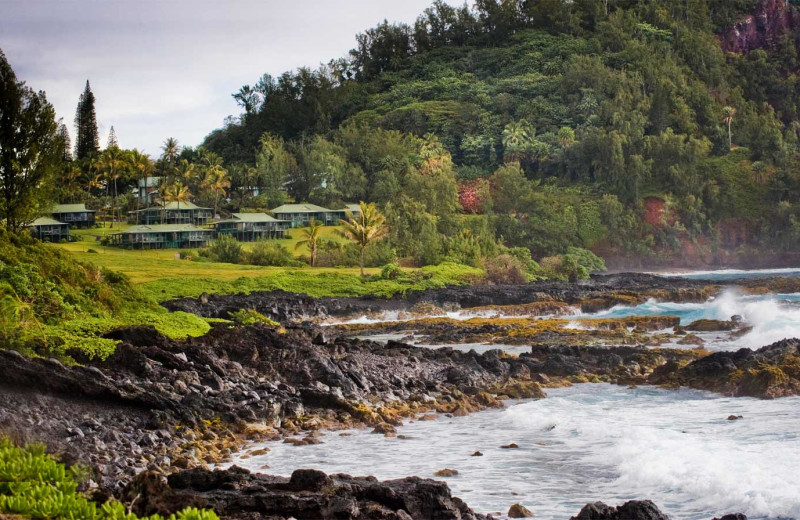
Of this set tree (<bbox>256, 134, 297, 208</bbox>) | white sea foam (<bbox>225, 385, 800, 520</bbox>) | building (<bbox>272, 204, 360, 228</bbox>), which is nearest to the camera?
white sea foam (<bbox>225, 385, 800, 520</bbox>)

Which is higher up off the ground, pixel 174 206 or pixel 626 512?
pixel 174 206

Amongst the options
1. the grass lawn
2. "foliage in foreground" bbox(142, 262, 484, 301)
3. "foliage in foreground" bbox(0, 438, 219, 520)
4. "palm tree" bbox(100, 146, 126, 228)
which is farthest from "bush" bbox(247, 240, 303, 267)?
"foliage in foreground" bbox(0, 438, 219, 520)

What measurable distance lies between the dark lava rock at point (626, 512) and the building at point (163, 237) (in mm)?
69594

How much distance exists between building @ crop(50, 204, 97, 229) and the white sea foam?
7450 centimetres

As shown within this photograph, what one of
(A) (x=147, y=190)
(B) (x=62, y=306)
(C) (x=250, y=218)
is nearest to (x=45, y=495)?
(B) (x=62, y=306)

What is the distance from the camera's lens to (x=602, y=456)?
645 inches

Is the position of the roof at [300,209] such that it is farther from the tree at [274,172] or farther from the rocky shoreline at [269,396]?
the rocky shoreline at [269,396]

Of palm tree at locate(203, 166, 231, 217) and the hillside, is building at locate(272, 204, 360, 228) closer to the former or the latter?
the hillside

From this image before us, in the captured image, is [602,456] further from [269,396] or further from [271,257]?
[271,257]

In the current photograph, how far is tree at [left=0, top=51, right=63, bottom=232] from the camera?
3281 cm

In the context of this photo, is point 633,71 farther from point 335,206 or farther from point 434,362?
point 434,362

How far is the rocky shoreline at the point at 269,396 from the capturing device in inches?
445

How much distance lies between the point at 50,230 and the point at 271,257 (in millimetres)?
23898

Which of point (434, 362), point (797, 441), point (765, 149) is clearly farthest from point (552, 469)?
point (765, 149)
